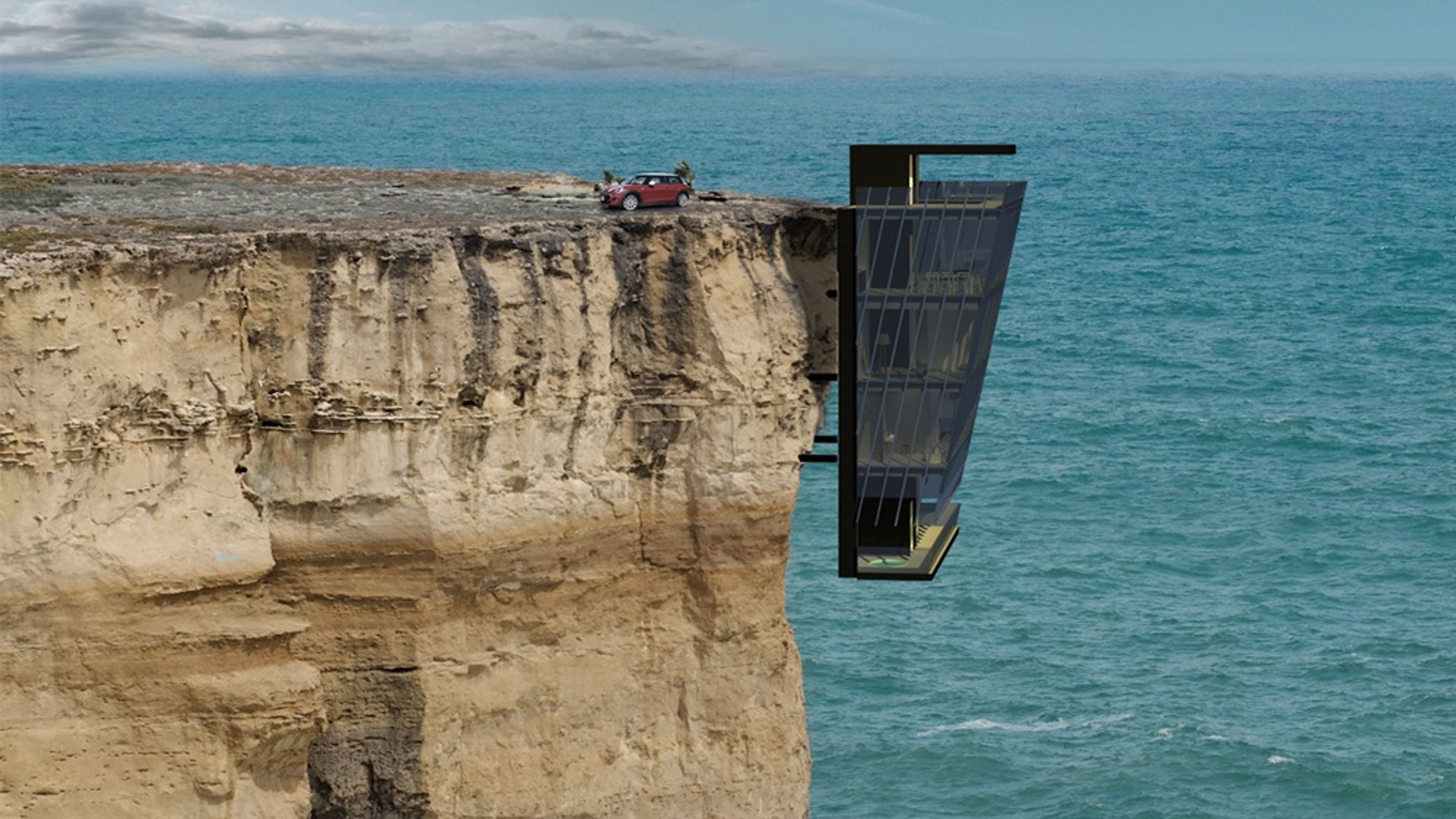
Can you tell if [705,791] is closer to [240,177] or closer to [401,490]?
[401,490]

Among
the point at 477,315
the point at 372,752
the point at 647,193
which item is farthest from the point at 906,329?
the point at 372,752

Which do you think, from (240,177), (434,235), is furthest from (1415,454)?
(434,235)

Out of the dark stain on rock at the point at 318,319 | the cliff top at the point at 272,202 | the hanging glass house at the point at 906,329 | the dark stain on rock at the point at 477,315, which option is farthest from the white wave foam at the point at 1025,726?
the dark stain on rock at the point at 318,319

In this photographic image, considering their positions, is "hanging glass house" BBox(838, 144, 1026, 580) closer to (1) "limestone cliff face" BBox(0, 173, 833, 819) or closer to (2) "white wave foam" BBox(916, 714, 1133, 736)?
(1) "limestone cliff face" BBox(0, 173, 833, 819)

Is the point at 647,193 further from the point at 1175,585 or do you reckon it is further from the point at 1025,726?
the point at 1175,585

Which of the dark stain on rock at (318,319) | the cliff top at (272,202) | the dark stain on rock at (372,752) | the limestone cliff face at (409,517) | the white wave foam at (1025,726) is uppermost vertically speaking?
the cliff top at (272,202)

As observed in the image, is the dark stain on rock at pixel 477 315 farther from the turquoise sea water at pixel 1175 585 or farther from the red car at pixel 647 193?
the turquoise sea water at pixel 1175 585
